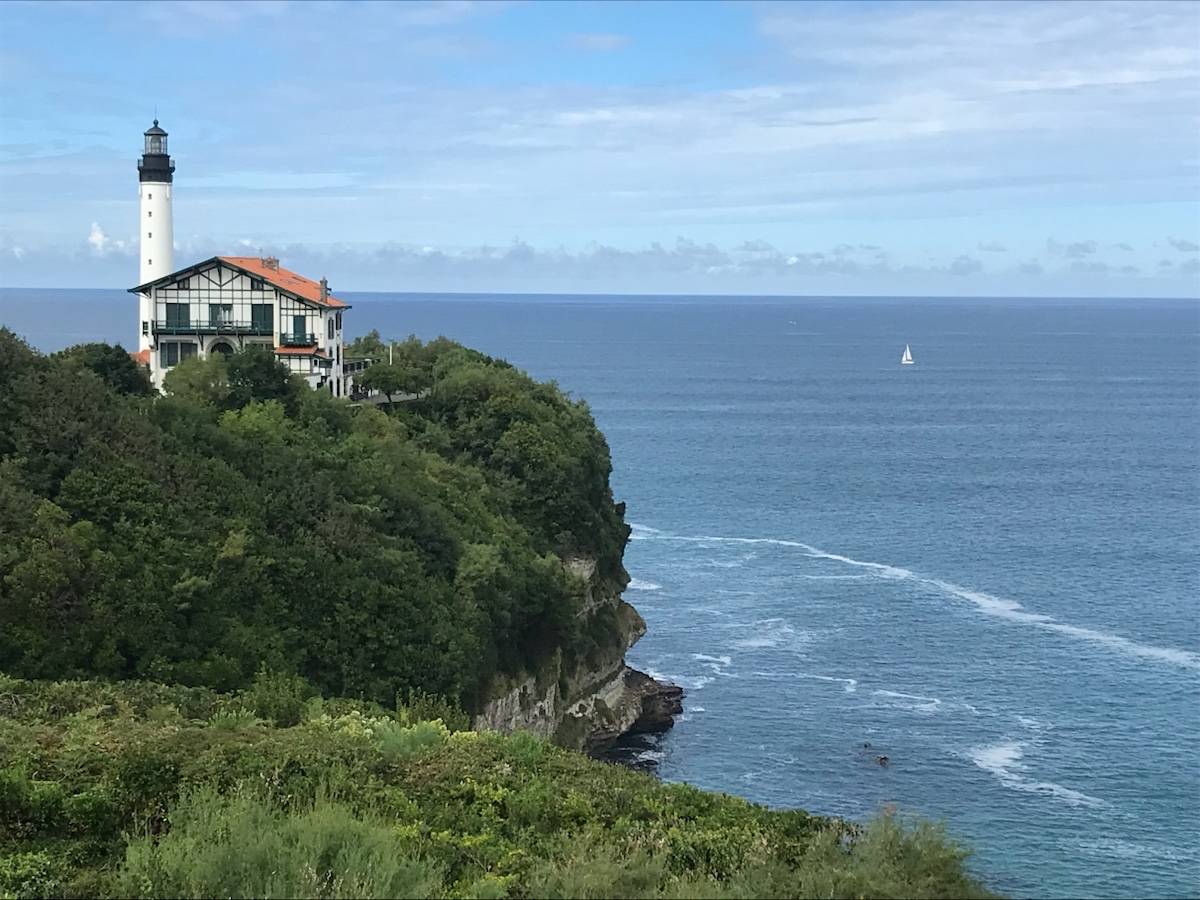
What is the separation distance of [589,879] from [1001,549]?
6749 cm

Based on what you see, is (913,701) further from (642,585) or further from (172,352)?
(172,352)

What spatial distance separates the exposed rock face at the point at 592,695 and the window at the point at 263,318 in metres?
18.7

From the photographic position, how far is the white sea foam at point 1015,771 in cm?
4759

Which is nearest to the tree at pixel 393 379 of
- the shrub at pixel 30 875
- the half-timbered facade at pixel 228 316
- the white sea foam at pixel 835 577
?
the half-timbered facade at pixel 228 316

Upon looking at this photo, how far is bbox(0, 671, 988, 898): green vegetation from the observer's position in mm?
20078

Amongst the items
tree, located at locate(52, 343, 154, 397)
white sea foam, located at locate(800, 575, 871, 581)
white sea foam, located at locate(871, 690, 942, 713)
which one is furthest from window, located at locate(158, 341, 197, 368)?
white sea foam, located at locate(871, 690, 942, 713)

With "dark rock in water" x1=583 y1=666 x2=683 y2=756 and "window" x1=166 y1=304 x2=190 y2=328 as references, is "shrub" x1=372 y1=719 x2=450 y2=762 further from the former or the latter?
"window" x1=166 y1=304 x2=190 y2=328

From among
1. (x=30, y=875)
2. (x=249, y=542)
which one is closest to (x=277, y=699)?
(x=249, y=542)

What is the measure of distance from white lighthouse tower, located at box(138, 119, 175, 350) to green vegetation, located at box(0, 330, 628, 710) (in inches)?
694

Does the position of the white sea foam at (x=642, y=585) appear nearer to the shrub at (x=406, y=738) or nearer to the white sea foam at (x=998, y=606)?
the white sea foam at (x=998, y=606)

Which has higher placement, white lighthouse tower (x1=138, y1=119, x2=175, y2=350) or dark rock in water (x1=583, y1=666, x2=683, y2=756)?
white lighthouse tower (x1=138, y1=119, x2=175, y2=350)

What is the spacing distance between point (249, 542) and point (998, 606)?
41.2m

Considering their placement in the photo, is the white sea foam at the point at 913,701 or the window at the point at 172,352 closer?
the white sea foam at the point at 913,701

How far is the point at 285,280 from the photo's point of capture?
68.4m
